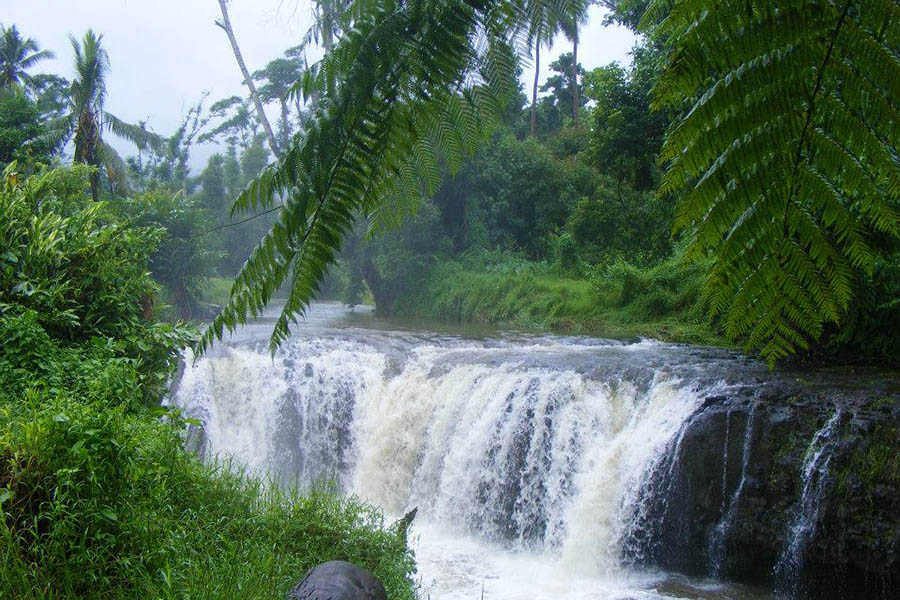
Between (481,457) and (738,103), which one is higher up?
(738,103)

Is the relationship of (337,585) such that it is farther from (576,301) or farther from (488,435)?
(576,301)

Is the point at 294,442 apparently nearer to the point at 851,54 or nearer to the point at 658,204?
the point at 658,204

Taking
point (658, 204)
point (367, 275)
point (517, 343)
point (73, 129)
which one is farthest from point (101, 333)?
point (367, 275)

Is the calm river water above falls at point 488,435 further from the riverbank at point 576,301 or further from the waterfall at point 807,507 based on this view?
the riverbank at point 576,301

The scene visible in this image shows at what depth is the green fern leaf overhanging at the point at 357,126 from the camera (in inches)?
59.4

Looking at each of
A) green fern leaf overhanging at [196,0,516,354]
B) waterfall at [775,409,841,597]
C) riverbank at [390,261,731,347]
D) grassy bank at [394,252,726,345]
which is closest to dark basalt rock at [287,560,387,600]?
green fern leaf overhanging at [196,0,516,354]

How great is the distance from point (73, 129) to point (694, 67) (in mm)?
20261

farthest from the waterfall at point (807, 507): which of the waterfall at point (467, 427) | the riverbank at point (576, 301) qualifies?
the riverbank at point (576, 301)

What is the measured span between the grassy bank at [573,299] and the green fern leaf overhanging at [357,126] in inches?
402

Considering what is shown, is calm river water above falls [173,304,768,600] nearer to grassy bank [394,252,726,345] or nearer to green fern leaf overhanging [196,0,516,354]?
grassy bank [394,252,726,345]

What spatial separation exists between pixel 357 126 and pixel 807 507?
6754 millimetres

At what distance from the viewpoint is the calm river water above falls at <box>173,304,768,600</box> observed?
7.74m

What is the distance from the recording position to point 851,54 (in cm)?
122

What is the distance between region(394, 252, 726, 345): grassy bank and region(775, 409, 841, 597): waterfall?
4.67 meters
